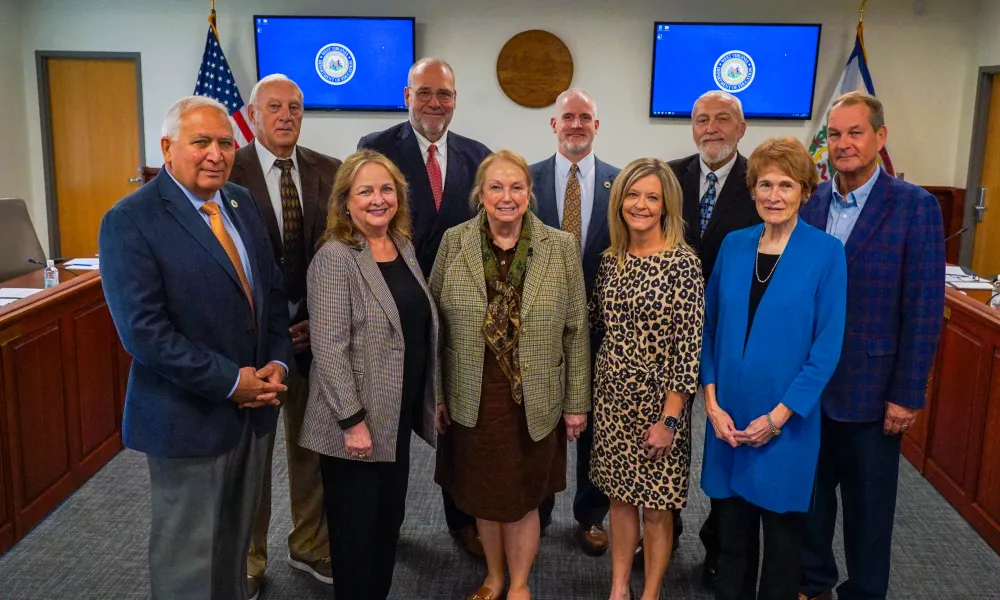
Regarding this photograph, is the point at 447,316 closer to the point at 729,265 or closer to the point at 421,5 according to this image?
the point at 729,265

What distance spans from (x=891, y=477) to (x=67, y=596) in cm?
282

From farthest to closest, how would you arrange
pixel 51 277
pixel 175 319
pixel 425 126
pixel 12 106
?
1. pixel 12 106
2. pixel 51 277
3. pixel 425 126
4. pixel 175 319

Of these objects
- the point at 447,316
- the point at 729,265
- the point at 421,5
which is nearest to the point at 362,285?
the point at 447,316

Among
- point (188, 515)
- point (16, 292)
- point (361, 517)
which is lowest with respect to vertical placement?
point (361, 517)

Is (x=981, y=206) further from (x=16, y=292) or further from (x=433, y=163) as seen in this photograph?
(x=16, y=292)

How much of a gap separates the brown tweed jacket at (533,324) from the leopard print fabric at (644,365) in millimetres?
97

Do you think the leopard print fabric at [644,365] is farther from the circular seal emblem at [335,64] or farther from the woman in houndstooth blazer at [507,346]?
the circular seal emblem at [335,64]

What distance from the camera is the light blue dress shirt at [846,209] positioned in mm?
2455

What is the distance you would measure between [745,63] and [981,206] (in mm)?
2210

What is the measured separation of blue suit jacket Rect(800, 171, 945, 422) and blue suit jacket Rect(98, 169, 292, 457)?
1767 mm

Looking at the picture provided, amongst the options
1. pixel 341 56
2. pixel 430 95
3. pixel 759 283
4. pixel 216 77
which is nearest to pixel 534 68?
pixel 341 56

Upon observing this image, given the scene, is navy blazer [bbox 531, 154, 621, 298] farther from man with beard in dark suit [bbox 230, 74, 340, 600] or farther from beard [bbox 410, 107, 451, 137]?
man with beard in dark suit [bbox 230, 74, 340, 600]

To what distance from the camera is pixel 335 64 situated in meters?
6.51

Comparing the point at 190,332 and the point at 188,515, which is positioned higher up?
the point at 190,332
